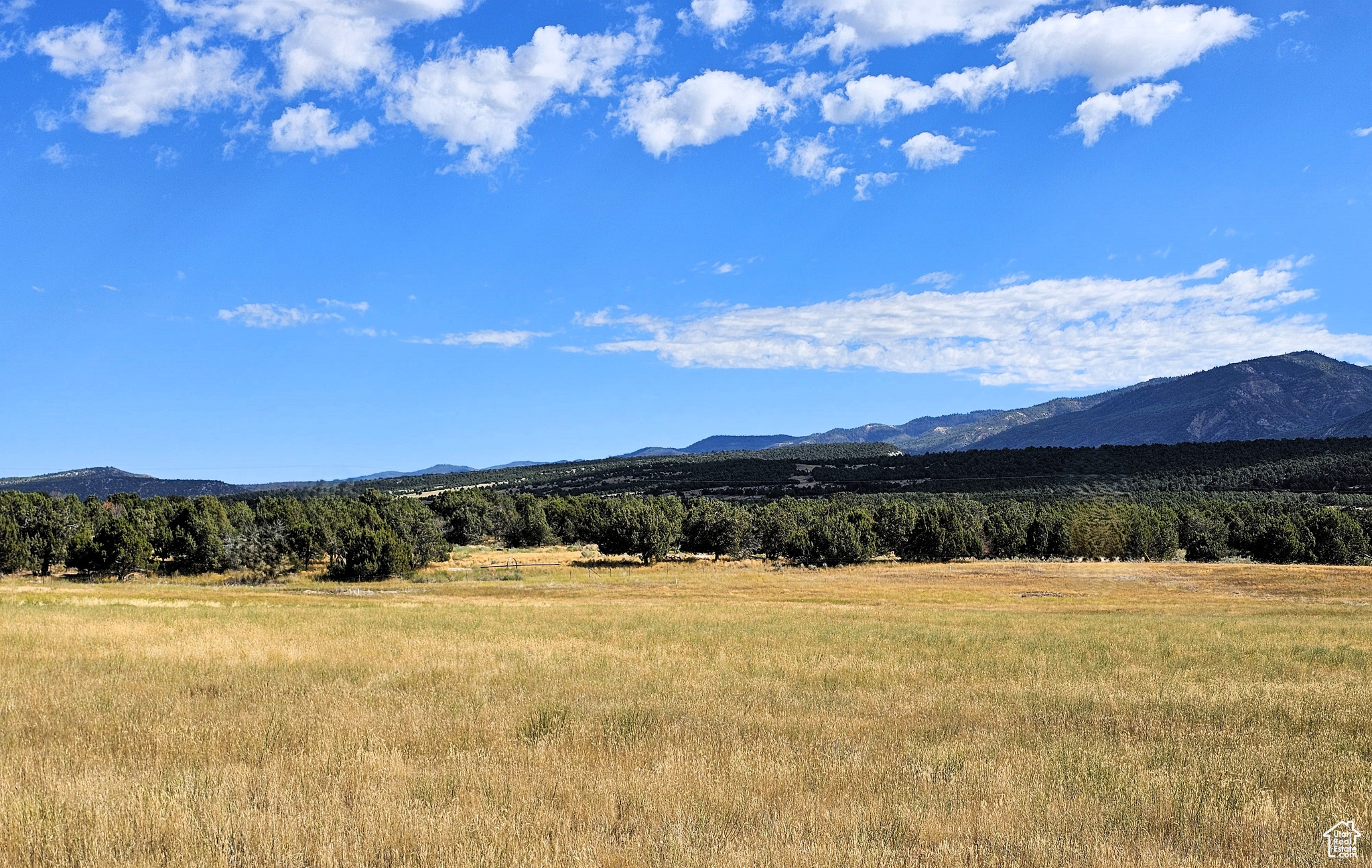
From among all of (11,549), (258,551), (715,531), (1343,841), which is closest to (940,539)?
(715,531)

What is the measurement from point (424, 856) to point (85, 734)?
7.10m

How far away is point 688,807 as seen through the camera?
733 centimetres

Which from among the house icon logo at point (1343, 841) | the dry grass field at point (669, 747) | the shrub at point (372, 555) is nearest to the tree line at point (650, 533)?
the shrub at point (372, 555)

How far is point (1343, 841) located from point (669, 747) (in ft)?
22.0

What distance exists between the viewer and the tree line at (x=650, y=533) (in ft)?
252

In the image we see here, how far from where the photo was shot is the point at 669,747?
9.32m

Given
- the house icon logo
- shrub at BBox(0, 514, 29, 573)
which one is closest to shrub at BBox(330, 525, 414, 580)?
shrub at BBox(0, 514, 29, 573)

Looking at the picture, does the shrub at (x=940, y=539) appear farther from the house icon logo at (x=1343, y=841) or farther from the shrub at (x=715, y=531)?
the house icon logo at (x=1343, y=841)

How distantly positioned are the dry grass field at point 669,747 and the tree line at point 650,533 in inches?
2392

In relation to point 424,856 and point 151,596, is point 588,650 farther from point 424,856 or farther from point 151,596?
point 151,596

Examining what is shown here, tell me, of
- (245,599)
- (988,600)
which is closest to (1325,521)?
(988,600)

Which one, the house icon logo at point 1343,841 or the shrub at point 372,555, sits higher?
the house icon logo at point 1343,841

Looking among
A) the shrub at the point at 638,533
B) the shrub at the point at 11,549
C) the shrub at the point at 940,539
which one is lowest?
the shrub at the point at 940,539

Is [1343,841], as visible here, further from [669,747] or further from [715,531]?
[715,531]
